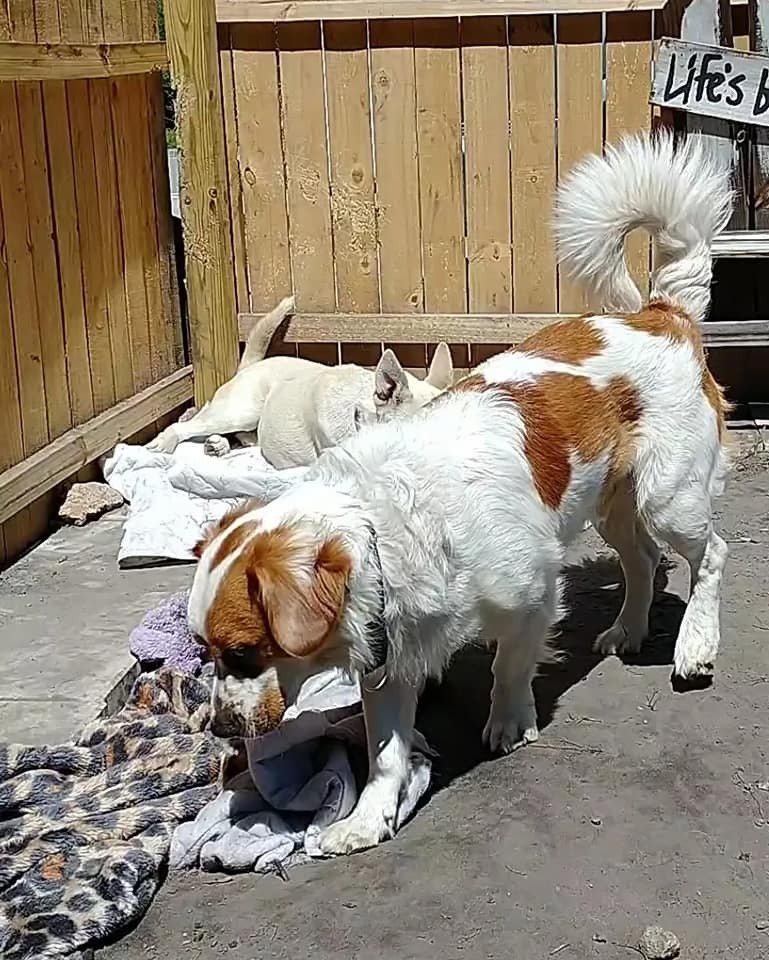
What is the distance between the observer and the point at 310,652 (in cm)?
278

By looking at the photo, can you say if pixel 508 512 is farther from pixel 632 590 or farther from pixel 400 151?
pixel 400 151

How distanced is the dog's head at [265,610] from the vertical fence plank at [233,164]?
153 inches

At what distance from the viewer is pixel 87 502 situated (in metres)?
5.44

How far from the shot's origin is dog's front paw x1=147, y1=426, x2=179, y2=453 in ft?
19.9

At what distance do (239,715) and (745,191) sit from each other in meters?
4.33

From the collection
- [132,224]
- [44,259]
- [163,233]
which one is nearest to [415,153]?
[163,233]

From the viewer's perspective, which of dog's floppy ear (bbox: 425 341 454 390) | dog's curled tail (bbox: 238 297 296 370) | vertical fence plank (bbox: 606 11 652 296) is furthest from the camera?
dog's curled tail (bbox: 238 297 296 370)

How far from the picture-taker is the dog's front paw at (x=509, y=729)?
3.62 m

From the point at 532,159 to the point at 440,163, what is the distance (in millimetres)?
448

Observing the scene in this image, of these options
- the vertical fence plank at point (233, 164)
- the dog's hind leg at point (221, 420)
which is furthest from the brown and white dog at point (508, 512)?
the vertical fence plank at point (233, 164)

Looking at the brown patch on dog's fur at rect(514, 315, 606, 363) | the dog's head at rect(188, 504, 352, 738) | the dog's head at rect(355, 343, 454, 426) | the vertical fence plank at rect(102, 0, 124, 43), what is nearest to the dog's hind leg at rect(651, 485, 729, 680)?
the brown patch on dog's fur at rect(514, 315, 606, 363)

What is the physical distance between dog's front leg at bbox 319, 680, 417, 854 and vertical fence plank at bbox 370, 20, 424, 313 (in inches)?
142

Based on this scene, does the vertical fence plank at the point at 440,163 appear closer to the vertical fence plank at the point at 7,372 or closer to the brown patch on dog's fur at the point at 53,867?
the vertical fence plank at the point at 7,372

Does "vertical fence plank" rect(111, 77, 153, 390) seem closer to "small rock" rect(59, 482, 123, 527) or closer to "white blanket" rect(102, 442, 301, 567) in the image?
"white blanket" rect(102, 442, 301, 567)
